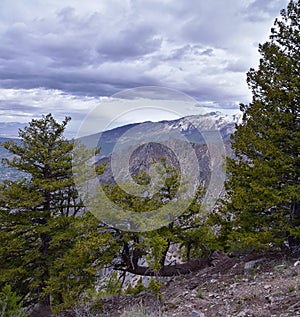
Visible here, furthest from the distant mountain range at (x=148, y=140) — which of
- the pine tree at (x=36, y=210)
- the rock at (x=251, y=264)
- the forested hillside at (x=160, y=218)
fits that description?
the rock at (x=251, y=264)

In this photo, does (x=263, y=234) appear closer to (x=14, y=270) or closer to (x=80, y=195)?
(x=80, y=195)

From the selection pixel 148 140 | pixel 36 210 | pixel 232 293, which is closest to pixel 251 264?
pixel 232 293

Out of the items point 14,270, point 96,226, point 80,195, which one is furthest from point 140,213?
point 14,270

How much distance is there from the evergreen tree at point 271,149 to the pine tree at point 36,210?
299 inches

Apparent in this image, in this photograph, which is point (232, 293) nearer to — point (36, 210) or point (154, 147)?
point (154, 147)

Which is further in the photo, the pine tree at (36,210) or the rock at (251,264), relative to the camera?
the pine tree at (36,210)

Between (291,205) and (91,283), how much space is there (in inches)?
326

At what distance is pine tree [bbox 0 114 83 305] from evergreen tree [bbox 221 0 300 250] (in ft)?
24.9

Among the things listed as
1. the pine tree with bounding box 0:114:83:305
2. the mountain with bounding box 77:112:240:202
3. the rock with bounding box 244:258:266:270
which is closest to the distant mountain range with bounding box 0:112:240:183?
the mountain with bounding box 77:112:240:202

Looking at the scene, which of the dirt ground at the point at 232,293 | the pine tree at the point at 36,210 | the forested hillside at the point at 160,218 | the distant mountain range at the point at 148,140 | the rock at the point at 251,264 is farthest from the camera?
the pine tree at the point at 36,210

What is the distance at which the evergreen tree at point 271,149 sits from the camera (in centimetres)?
1178

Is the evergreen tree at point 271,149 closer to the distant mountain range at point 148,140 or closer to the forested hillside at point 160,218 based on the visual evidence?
the forested hillside at point 160,218

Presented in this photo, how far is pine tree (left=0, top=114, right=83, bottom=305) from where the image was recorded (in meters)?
14.9

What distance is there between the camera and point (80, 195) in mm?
16438
